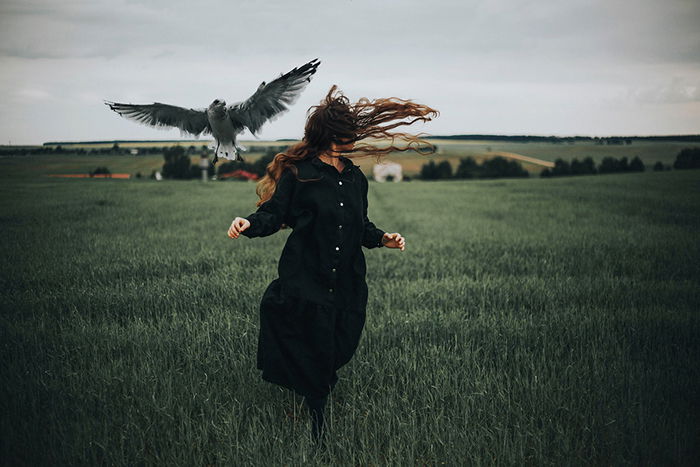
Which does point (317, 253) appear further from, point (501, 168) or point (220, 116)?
point (501, 168)

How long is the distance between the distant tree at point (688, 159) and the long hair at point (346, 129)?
40.9 ft

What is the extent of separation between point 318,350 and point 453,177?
3328 centimetres

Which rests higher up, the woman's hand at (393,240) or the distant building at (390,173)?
the distant building at (390,173)

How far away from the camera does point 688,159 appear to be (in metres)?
12.1

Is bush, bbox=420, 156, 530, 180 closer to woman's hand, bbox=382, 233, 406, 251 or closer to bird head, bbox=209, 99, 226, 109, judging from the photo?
bird head, bbox=209, 99, 226, 109

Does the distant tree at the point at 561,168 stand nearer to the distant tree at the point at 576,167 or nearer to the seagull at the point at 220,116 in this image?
the distant tree at the point at 576,167

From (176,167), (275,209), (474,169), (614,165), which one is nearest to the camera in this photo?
(275,209)

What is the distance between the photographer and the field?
1005cm

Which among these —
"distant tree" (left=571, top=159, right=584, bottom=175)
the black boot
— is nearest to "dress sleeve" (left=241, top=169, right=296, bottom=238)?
the black boot

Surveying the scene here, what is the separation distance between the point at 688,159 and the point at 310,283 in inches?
527

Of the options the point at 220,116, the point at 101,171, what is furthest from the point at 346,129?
the point at 101,171

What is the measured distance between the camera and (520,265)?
21.9ft

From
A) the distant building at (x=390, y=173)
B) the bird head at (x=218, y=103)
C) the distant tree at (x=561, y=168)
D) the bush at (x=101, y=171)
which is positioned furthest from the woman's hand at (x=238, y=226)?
the distant building at (x=390, y=173)

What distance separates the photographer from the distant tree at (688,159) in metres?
11.8
